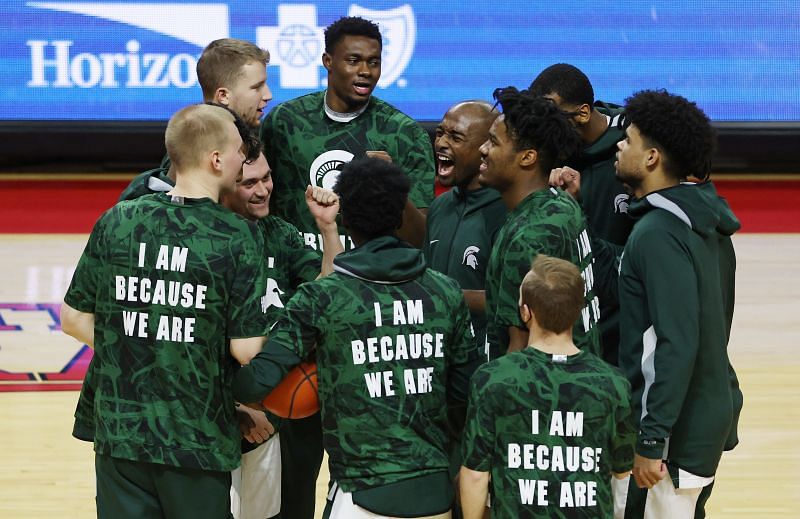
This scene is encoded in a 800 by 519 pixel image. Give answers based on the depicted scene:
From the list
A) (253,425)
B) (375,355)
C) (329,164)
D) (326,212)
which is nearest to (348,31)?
(329,164)

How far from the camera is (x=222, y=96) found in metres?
3.82

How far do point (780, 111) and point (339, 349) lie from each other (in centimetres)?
747

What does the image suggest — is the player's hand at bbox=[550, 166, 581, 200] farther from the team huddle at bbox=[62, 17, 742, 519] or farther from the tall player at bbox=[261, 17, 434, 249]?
the tall player at bbox=[261, 17, 434, 249]

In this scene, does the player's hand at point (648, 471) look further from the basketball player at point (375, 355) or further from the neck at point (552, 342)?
the basketball player at point (375, 355)

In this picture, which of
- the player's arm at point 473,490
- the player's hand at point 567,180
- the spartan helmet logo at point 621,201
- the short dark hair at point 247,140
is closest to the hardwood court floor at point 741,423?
the spartan helmet logo at point 621,201

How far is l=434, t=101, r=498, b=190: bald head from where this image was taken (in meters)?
3.59

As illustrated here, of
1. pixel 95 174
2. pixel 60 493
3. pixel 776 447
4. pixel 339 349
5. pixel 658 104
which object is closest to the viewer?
pixel 339 349

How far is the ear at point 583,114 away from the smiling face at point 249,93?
1.03m

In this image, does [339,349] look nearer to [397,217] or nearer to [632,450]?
[397,217]

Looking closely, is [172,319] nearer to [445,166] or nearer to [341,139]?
[445,166]

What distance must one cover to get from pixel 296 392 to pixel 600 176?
5.04ft

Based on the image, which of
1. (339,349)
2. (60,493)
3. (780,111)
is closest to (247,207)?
(339,349)

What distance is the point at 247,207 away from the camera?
3.40 meters

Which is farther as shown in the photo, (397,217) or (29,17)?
(29,17)
